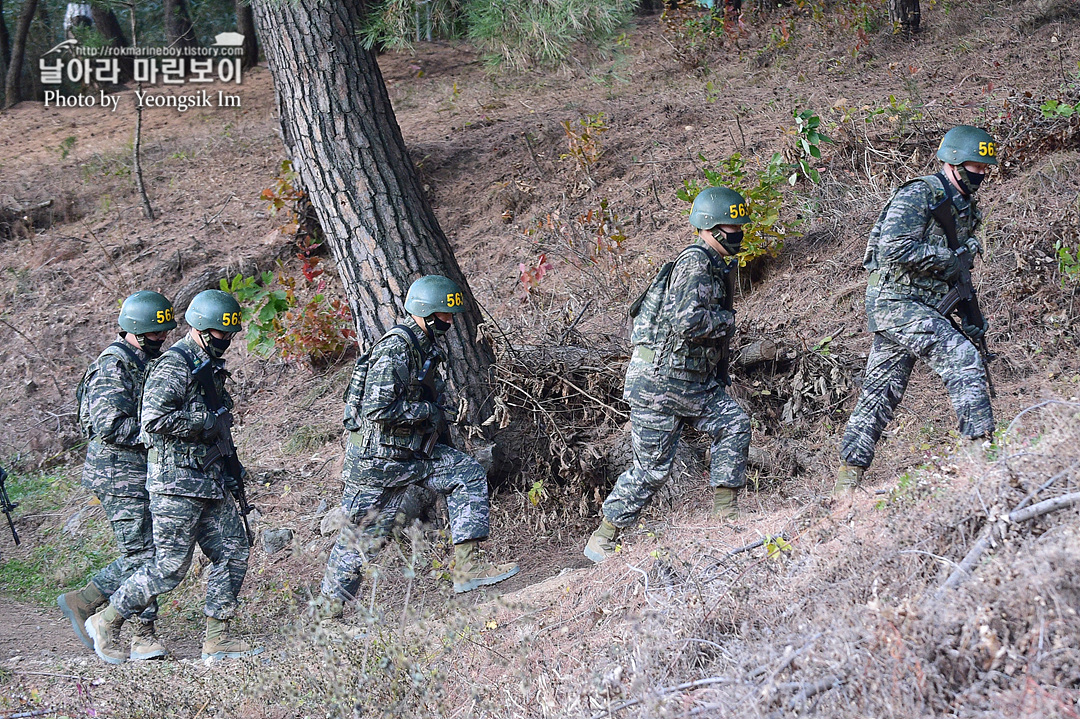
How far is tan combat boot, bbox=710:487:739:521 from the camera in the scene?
17.7 feet

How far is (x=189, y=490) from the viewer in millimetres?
5316

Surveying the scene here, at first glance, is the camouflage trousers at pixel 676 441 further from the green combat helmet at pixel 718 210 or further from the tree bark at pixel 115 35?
the tree bark at pixel 115 35

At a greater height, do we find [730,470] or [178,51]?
[178,51]

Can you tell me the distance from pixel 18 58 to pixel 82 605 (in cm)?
1312

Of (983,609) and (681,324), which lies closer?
(983,609)

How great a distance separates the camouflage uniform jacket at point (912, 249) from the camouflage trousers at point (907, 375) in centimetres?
15

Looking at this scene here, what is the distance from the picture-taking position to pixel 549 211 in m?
10.2

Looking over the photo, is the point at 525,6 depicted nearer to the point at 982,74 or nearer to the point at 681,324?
the point at 681,324

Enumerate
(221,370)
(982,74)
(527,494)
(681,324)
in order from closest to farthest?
1. (681,324)
2. (221,370)
3. (527,494)
4. (982,74)

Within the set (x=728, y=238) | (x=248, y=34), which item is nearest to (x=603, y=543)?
(x=728, y=238)

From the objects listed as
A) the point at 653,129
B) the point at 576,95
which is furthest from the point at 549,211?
the point at 576,95

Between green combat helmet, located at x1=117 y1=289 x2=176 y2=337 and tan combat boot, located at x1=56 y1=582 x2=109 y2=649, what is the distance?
173 centimetres

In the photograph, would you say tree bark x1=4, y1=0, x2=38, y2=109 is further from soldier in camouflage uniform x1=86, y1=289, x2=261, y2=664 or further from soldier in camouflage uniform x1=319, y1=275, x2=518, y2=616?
soldier in camouflage uniform x1=319, y1=275, x2=518, y2=616

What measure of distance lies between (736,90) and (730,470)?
7.51m
